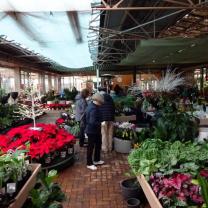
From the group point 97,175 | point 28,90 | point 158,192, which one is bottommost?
point 97,175

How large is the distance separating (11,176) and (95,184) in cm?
184

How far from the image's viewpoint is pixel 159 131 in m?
4.46

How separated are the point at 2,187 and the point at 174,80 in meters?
5.59

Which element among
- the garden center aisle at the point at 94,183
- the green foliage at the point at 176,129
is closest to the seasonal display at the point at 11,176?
the garden center aisle at the point at 94,183

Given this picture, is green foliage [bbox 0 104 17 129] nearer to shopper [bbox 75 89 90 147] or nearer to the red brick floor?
shopper [bbox 75 89 90 147]

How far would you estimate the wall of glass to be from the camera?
11.1m

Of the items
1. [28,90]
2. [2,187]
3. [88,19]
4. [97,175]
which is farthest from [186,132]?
[2,187]

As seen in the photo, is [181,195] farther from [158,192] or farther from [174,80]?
[174,80]

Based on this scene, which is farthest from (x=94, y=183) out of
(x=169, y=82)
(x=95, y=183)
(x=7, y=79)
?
(x=7, y=79)

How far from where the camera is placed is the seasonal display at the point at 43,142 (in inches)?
163

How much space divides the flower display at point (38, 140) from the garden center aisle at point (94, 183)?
480 mm

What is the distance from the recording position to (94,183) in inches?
159

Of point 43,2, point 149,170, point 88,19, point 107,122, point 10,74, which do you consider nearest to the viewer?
point 149,170

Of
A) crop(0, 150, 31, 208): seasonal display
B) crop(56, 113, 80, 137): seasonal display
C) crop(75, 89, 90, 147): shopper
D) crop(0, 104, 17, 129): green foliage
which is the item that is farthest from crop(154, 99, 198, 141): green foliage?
crop(0, 104, 17, 129): green foliage
